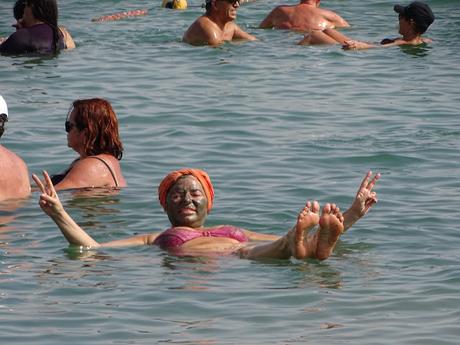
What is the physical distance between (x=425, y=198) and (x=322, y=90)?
5212 mm

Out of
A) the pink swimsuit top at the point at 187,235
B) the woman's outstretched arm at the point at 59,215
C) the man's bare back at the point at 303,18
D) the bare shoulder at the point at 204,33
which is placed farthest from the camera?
the man's bare back at the point at 303,18

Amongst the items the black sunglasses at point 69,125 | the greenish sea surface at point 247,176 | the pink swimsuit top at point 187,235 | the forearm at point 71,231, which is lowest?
the greenish sea surface at point 247,176

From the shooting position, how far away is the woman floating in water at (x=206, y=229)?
935 centimetres

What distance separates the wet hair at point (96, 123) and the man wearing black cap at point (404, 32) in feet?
26.7

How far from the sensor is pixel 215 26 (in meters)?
20.2

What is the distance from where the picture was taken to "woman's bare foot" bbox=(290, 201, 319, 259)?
9156 mm

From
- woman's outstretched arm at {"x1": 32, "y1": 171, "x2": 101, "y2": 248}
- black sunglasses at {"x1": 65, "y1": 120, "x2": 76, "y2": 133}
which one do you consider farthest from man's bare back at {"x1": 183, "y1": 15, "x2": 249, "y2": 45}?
woman's outstretched arm at {"x1": 32, "y1": 171, "x2": 101, "y2": 248}

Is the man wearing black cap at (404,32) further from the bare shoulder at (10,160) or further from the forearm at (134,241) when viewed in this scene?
the forearm at (134,241)

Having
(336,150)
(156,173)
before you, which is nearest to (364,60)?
(336,150)

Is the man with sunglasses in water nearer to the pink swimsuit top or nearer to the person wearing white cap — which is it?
the person wearing white cap

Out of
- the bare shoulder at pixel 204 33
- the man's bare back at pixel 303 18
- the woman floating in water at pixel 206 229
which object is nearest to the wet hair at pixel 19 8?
the bare shoulder at pixel 204 33

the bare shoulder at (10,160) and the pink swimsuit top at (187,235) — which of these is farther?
the bare shoulder at (10,160)

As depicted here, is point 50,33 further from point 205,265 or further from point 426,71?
point 205,265

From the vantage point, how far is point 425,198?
40.0 ft
